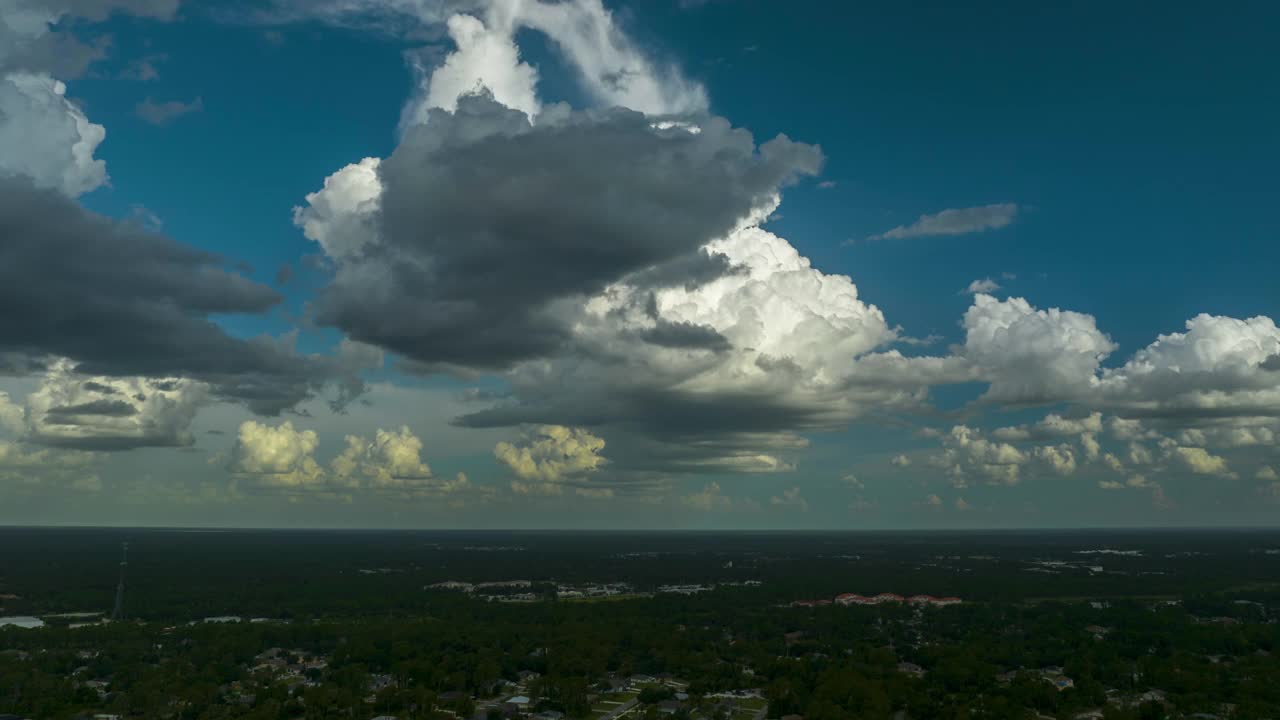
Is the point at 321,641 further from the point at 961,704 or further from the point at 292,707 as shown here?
the point at 961,704

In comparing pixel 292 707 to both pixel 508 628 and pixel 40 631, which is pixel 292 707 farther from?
pixel 40 631

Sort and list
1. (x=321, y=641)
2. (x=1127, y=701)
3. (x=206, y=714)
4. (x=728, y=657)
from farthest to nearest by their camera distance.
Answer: (x=321, y=641), (x=728, y=657), (x=1127, y=701), (x=206, y=714)

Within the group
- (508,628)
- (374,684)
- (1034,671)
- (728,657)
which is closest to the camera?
(374,684)

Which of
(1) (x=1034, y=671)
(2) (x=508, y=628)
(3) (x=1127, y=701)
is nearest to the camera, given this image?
(3) (x=1127, y=701)

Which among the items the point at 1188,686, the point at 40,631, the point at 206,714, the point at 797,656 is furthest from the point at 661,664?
the point at 40,631

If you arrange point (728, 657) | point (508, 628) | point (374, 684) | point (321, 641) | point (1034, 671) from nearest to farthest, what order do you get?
point (374, 684) → point (1034, 671) → point (728, 657) → point (321, 641) → point (508, 628)

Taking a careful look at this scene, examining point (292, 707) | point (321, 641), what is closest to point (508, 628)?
point (321, 641)

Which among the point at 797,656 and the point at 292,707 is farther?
the point at 797,656

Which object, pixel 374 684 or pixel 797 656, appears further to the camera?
pixel 797 656

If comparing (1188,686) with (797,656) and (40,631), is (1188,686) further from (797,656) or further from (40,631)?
(40,631)
